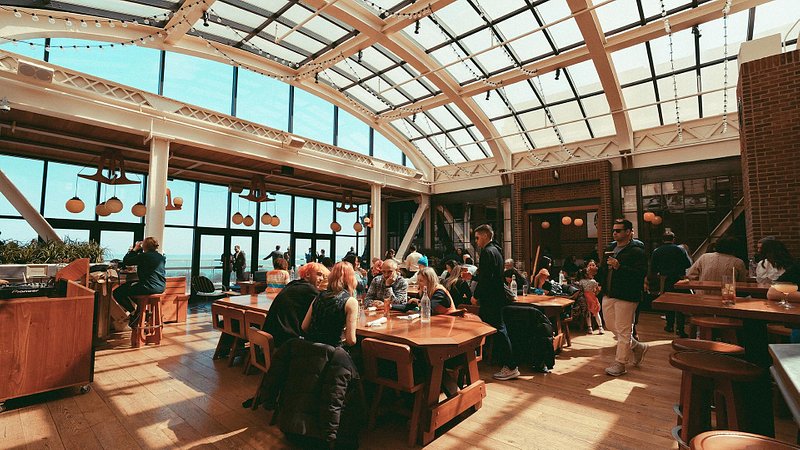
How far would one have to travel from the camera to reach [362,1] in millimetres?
7672

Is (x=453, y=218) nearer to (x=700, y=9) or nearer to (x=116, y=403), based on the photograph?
(x=700, y=9)

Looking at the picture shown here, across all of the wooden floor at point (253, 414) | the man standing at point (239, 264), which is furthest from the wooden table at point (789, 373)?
the man standing at point (239, 264)

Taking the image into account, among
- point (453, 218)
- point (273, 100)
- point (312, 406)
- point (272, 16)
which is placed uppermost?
point (272, 16)

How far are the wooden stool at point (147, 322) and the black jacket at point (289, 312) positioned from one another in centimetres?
333

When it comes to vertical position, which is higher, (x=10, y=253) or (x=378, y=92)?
(x=378, y=92)

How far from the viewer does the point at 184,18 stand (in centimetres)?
723

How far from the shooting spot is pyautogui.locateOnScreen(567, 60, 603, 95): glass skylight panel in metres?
8.84

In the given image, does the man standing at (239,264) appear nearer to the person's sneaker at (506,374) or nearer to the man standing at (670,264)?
the person's sneaker at (506,374)

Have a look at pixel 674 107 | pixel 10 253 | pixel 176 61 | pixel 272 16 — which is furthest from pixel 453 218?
pixel 10 253

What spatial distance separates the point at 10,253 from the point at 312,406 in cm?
600

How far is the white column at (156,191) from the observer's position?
648 centimetres

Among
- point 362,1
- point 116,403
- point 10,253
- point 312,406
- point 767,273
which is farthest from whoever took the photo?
point 362,1

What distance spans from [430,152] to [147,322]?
10.1 m

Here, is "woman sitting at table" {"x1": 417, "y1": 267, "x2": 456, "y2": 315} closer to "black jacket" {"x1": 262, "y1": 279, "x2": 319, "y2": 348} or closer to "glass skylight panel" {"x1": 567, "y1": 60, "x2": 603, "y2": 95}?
"black jacket" {"x1": 262, "y1": 279, "x2": 319, "y2": 348}
